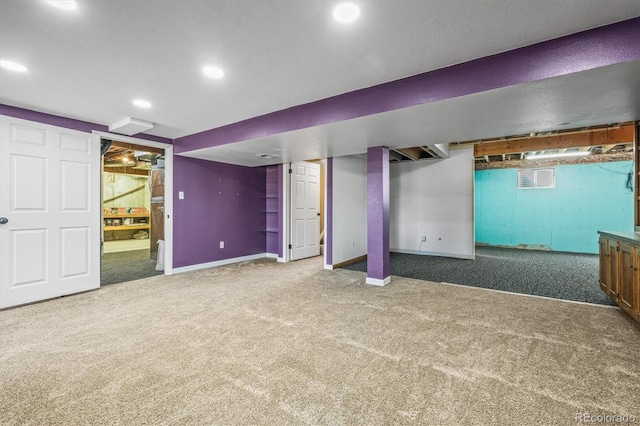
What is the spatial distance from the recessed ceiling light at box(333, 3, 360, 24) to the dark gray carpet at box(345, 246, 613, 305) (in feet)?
11.8

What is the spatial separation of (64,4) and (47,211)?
8.95ft

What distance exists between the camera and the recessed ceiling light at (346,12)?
1.52 m

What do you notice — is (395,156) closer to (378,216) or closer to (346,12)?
(378,216)

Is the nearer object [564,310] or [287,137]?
[564,310]

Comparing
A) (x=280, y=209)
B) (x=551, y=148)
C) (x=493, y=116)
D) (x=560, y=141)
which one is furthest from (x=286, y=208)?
(x=560, y=141)

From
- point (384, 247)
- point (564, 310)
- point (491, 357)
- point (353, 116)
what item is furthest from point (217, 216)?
point (564, 310)

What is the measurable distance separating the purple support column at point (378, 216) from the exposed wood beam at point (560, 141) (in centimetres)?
342

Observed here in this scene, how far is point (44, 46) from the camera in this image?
6.17ft

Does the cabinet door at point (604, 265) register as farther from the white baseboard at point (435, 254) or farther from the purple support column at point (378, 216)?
the white baseboard at point (435, 254)

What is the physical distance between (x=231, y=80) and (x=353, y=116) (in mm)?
1117

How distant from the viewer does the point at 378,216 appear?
12.8 ft

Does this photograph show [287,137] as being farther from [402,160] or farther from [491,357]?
[402,160]

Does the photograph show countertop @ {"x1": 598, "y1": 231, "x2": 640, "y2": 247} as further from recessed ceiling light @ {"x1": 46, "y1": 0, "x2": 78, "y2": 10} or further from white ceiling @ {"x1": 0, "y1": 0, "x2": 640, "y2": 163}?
recessed ceiling light @ {"x1": 46, "y1": 0, "x2": 78, "y2": 10}

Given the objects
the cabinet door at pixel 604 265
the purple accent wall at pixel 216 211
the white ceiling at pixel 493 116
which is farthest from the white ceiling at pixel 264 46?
the purple accent wall at pixel 216 211
